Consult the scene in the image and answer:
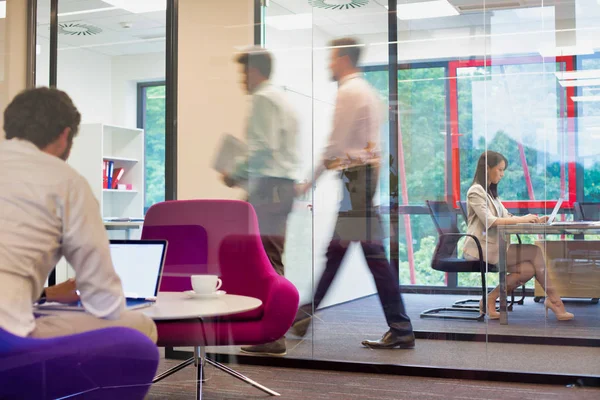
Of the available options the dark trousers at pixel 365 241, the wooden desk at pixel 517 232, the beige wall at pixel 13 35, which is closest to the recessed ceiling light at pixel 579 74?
the wooden desk at pixel 517 232

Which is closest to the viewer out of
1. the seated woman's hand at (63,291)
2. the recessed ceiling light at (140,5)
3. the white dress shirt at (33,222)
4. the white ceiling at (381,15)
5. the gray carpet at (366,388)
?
the white dress shirt at (33,222)

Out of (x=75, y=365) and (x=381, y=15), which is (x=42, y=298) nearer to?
(x=75, y=365)

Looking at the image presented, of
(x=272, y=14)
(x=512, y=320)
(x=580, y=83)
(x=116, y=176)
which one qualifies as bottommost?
(x=512, y=320)

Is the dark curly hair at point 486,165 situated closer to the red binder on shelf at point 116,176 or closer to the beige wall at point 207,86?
the beige wall at point 207,86

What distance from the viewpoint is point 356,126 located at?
3326 mm

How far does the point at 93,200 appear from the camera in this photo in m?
1.52

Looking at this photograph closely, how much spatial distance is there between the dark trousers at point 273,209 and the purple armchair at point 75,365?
5.22ft

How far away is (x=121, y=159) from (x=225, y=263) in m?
0.55

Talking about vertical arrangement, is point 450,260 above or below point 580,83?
below

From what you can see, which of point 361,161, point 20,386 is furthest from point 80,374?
point 361,161

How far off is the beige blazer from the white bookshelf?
1.49 meters

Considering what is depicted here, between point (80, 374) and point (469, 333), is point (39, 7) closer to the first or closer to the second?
point (80, 374)

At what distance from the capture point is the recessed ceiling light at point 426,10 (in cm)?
335

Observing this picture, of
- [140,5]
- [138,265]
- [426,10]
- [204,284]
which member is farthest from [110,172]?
[426,10]
